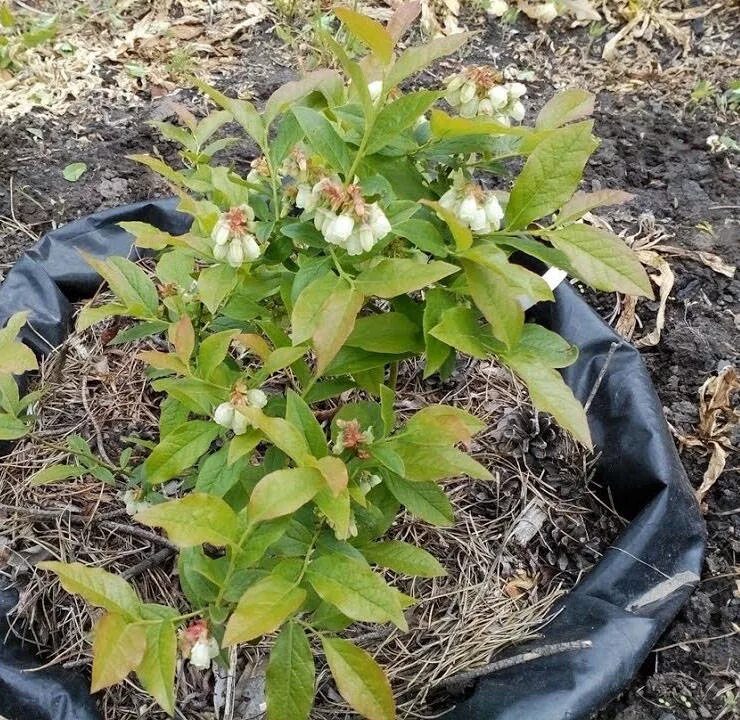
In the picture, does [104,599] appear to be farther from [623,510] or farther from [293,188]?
[623,510]

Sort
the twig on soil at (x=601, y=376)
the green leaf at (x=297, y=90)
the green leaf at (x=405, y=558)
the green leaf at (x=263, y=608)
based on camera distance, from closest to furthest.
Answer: the green leaf at (x=263, y=608) → the green leaf at (x=405, y=558) → the green leaf at (x=297, y=90) → the twig on soil at (x=601, y=376)

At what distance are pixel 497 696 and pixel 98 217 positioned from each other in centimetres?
160

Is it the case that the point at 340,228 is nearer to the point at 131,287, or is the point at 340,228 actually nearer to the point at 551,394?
the point at 551,394

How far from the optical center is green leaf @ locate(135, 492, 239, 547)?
2.94 feet

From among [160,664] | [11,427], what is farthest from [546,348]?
[11,427]

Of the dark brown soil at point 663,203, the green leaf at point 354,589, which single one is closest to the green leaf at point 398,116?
the green leaf at point 354,589

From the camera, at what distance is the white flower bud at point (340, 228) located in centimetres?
91

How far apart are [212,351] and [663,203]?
189 centimetres

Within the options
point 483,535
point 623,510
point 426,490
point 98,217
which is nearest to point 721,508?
point 623,510

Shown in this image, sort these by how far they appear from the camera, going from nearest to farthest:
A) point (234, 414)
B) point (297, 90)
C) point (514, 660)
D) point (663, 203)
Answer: point (234, 414) < point (297, 90) < point (514, 660) < point (663, 203)

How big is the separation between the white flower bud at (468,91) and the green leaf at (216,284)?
43 cm

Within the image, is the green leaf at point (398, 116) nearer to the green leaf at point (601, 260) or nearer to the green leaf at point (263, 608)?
the green leaf at point (601, 260)

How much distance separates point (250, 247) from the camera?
101 cm

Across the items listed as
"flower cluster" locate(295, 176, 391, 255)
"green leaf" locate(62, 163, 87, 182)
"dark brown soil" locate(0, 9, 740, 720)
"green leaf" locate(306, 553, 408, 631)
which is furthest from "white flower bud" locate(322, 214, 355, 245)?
"green leaf" locate(62, 163, 87, 182)
